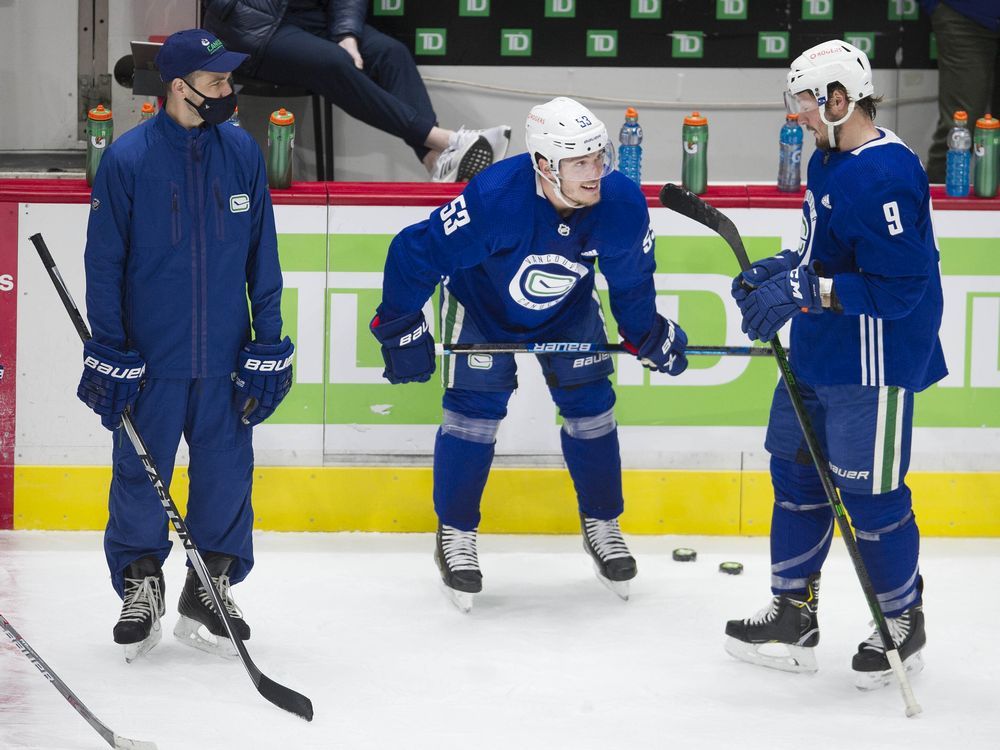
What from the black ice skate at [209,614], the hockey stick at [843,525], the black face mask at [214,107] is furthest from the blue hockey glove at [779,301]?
the black ice skate at [209,614]

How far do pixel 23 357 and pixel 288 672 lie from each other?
4.64 feet

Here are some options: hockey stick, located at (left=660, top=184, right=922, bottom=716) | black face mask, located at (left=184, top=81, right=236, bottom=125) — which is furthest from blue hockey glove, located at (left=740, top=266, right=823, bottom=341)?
black face mask, located at (left=184, top=81, right=236, bottom=125)

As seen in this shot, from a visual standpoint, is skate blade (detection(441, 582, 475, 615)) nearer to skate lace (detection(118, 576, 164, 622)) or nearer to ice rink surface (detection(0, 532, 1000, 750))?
ice rink surface (detection(0, 532, 1000, 750))

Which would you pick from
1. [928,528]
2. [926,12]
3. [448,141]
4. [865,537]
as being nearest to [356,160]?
[448,141]

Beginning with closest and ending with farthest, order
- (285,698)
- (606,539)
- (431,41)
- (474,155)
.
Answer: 1. (285,698)
2. (606,539)
3. (474,155)
4. (431,41)

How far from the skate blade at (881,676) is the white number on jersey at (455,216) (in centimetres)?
132

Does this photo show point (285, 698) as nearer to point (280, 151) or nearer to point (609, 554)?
point (609, 554)

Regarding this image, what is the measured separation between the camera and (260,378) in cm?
336

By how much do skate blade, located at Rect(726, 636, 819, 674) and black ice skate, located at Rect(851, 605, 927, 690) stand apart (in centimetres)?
12

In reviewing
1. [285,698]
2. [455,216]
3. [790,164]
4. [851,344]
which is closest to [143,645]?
[285,698]

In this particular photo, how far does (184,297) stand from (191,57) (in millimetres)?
501

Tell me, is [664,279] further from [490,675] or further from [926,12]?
[926,12]

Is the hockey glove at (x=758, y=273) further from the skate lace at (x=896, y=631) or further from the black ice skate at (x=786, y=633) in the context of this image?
the skate lace at (x=896, y=631)

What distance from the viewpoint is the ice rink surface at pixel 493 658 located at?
3.08 m
